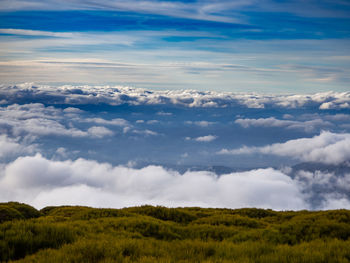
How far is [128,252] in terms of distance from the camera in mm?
8539

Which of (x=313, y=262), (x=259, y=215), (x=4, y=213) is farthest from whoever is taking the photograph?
(x=259, y=215)

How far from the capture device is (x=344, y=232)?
12.4m

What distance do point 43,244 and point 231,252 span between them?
6.17 metres

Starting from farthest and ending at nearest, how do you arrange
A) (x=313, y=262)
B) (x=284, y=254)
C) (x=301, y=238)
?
(x=301, y=238)
(x=284, y=254)
(x=313, y=262)

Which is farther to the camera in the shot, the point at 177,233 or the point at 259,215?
the point at 259,215

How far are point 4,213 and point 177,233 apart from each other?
1215cm

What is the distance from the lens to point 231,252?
8711 mm

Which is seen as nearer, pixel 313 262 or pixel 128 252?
pixel 313 262

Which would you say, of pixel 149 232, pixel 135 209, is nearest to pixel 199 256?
pixel 149 232

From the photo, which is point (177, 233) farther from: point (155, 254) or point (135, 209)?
point (135, 209)

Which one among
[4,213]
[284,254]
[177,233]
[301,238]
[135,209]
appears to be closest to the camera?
[284,254]

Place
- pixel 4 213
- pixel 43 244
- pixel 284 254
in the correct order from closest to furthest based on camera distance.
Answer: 1. pixel 284 254
2. pixel 43 244
3. pixel 4 213

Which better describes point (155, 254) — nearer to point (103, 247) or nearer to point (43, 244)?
point (103, 247)

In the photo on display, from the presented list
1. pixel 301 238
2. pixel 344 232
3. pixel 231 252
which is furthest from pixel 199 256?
pixel 344 232
